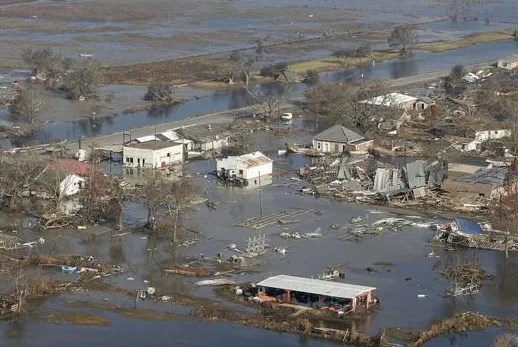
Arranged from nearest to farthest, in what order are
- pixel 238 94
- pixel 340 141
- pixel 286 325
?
pixel 286 325
pixel 340 141
pixel 238 94

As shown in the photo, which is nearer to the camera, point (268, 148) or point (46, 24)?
point (268, 148)

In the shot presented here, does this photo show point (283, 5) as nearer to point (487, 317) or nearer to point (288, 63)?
point (288, 63)

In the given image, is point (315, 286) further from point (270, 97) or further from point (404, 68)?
point (404, 68)

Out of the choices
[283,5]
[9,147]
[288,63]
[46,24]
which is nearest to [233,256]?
[9,147]

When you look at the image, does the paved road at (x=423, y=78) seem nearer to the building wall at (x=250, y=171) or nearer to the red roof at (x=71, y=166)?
the building wall at (x=250, y=171)

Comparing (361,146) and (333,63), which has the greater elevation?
(361,146)

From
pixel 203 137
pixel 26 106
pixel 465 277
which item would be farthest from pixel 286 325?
pixel 26 106
